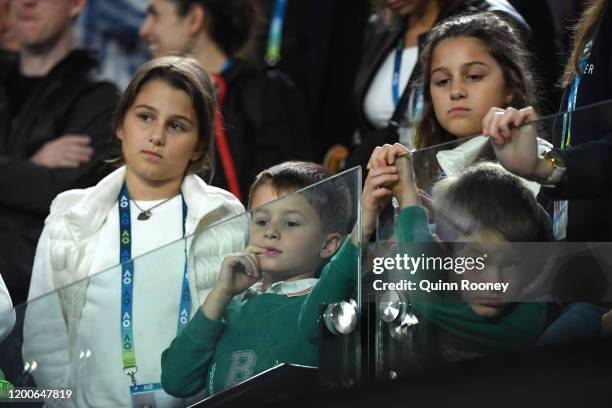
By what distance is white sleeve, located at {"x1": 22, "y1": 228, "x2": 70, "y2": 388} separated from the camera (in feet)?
10.3

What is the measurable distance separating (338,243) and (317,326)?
0.20 metres

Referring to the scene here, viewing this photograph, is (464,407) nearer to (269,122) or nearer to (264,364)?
(264,364)

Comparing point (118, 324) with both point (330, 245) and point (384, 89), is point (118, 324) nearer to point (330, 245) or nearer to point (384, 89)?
point (330, 245)

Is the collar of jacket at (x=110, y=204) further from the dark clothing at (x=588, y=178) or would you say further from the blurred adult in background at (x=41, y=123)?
the dark clothing at (x=588, y=178)

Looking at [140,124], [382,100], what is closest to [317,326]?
[140,124]

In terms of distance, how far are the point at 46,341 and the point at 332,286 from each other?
71 cm

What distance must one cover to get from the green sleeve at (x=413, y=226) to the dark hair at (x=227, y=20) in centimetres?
263

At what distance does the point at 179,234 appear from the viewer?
388 centimetres

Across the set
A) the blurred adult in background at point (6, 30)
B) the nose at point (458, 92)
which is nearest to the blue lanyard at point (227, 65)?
the blurred adult in background at point (6, 30)

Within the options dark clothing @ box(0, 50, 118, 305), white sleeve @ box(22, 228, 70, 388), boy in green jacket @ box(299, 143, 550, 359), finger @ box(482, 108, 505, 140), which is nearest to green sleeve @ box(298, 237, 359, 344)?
boy in green jacket @ box(299, 143, 550, 359)

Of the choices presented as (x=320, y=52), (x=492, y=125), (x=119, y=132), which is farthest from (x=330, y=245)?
(x=320, y=52)

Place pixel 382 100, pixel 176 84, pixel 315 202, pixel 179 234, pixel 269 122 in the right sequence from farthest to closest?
pixel 269 122, pixel 382 100, pixel 176 84, pixel 179 234, pixel 315 202

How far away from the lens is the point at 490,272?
282 cm

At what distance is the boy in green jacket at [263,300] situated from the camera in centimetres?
303
